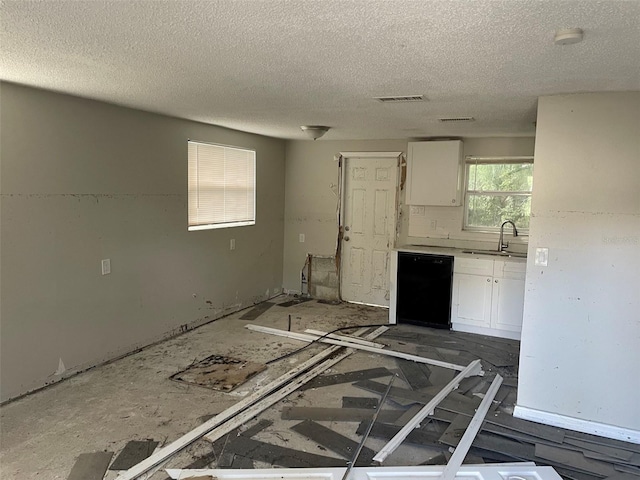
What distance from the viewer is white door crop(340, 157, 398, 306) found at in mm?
6062

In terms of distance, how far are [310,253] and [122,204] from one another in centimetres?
312

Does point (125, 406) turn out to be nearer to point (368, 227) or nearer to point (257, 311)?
point (257, 311)

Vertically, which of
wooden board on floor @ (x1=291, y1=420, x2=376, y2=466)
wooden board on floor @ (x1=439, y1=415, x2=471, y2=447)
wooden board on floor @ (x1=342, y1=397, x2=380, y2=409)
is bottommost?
wooden board on floor @ (x1=291, y1=420, x2=376, y2=466)

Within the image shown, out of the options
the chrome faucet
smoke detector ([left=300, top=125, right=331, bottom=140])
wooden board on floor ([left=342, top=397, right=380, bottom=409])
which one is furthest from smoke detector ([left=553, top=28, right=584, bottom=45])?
the chrome faucet

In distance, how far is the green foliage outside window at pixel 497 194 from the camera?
5.28 metres

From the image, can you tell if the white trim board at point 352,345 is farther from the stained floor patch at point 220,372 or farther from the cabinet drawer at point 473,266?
the cabinet drawer at point 473,266

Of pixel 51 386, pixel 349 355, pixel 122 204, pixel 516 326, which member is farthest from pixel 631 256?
pixel 51 386

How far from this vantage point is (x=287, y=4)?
5.16 ft

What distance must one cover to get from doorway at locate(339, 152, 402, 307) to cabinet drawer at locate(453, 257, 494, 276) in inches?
45.8

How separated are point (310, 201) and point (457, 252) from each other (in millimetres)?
2311

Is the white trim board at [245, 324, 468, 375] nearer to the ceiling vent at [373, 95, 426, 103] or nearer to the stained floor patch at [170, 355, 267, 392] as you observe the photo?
the stained floor patch at [170, 355, 267, 392]

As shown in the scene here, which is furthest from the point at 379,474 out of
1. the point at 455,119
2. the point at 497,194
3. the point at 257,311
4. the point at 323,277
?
the point at 323,277

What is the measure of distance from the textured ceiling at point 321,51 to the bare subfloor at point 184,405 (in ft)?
7.31

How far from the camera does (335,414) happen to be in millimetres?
3145
